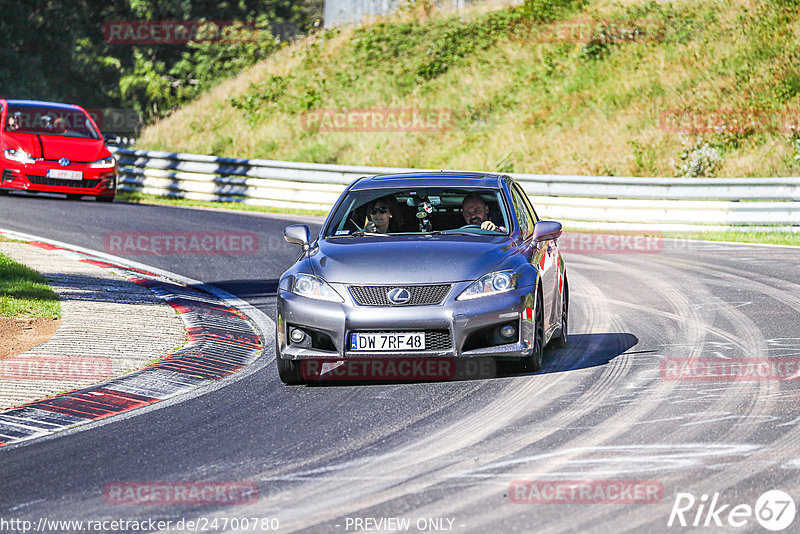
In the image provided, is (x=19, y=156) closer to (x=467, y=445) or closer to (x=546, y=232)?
(x=546, y=232)

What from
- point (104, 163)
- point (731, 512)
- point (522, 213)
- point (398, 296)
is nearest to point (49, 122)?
point (104, 163)

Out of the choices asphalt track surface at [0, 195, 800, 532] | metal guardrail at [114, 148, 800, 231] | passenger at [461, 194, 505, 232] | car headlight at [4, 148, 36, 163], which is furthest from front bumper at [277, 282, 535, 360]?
car headlight at [4, 148, 36, 163]

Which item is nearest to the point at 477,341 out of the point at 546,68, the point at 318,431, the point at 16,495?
the point at 318,431

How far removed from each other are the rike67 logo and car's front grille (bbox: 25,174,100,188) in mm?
18834

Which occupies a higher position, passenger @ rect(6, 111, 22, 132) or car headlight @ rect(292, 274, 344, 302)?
car headlight @ rect(292, 274, 344, 302)

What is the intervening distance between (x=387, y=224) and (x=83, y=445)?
365 cm

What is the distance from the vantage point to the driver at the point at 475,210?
951cm

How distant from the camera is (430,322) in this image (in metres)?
8.01

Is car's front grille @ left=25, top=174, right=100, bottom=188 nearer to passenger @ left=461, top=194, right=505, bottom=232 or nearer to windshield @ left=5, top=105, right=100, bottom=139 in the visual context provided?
windshield @ left=5, top=105, right=100, bottom=139

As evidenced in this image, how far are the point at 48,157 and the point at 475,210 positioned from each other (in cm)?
1468

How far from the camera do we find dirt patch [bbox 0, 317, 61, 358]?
952 cm

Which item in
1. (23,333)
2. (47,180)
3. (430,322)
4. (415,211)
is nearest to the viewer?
(430,322)

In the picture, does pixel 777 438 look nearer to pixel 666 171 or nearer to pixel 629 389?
pixel 629 389

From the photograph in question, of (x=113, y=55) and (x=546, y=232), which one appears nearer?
(x=546, y=232)
